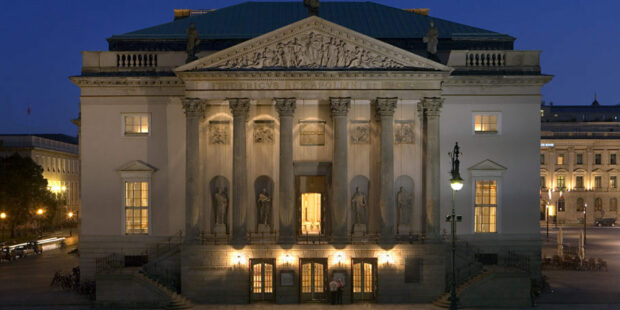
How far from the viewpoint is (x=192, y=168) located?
4047 centimetres

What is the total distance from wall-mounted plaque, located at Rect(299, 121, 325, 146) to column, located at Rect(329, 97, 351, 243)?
303cm

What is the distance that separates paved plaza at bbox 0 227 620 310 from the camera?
125 ft

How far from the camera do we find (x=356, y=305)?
38781 mm

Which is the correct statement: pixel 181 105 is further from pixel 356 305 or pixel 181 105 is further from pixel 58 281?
pixel 356 305

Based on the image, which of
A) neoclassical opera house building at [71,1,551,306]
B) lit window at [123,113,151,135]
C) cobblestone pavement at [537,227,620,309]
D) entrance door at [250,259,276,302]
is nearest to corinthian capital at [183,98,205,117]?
neoclassical opera house building at [71,1,551,306]

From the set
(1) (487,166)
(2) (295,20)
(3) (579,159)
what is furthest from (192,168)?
(3) (579,159)

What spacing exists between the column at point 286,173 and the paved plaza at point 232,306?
180 inches

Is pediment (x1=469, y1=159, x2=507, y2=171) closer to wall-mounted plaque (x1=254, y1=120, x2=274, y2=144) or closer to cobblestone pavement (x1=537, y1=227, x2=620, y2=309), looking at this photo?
cobblestone pavement (x1=537, y1=227, x2=620, y2=309)

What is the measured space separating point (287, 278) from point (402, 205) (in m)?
8.85

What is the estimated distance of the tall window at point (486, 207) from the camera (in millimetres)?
43875

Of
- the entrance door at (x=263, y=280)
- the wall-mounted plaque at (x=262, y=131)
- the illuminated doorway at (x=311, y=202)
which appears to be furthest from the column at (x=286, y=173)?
the wall-mounted plaque at (x=262, y=131)

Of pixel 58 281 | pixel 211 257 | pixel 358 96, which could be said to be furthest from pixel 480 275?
pixel 58 281

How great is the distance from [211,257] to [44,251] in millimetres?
36877

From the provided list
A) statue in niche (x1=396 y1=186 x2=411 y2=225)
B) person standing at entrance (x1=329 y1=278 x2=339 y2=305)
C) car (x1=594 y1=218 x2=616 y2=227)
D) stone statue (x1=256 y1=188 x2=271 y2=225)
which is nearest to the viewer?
person standing at entrance (x1=329 y1=278 x2=339 y2=305)
